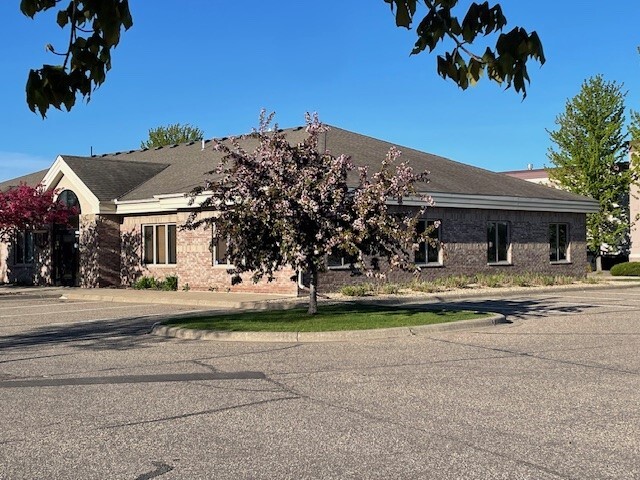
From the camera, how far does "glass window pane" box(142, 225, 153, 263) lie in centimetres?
3194

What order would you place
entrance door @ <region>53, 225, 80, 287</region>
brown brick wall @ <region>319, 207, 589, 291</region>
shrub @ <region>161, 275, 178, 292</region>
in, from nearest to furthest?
1. brown brick wall @ <region>319, 207, 589, 291</region>
2. shrub @ <region>161, 275, 178, 292</region>
3. entrance door @ <region>53, 225, 80, 287</region>

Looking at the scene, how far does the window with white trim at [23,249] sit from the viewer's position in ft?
124

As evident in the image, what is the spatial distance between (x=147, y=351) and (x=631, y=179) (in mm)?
35408

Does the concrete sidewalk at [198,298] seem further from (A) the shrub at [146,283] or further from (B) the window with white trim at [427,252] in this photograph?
(B) the window with white trim at [427,252]

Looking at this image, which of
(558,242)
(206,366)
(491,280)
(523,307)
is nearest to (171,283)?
(491,280)

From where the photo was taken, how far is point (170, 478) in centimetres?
577

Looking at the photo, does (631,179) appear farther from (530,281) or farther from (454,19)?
(454,19)

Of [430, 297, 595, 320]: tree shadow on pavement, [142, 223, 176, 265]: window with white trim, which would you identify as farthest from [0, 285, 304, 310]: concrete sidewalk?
[430, 297, 595, 320]: tree shadow on pavement

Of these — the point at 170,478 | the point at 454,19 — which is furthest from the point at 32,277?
the point at 454,19

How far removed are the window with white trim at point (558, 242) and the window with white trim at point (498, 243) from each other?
263 centimetres

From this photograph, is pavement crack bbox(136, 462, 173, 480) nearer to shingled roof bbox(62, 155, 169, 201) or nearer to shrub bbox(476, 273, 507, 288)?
shrub bbox(476, 273, 507, 288)

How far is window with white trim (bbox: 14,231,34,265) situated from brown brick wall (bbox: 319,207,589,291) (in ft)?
60.2

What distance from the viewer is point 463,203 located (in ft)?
97.2

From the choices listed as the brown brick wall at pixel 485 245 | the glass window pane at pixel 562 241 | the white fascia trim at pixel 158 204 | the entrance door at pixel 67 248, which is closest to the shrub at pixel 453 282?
the brown brick wall at pixel 485 245
